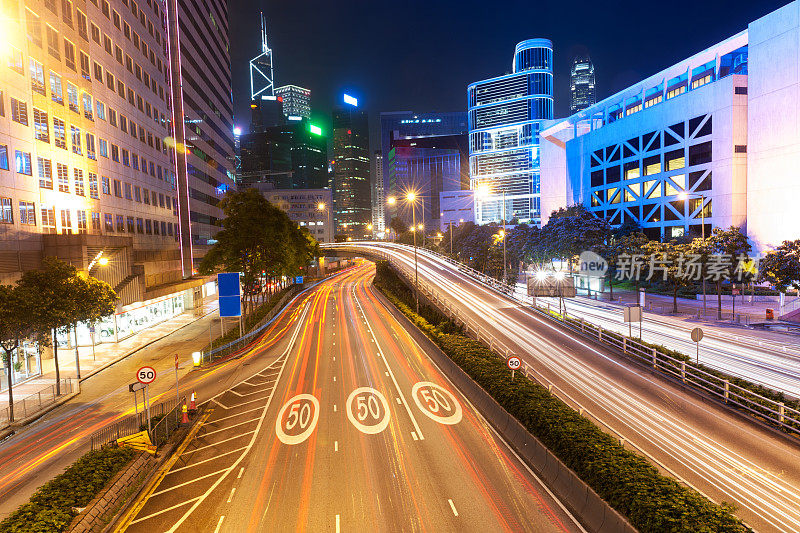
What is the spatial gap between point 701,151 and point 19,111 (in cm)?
8186

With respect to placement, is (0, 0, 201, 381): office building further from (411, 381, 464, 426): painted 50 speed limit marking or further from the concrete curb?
the concrete curb

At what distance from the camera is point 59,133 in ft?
107

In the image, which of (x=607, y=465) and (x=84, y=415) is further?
(x=84, y=415)

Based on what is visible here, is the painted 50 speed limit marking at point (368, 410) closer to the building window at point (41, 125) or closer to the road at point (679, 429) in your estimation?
the road at point (679, 429)

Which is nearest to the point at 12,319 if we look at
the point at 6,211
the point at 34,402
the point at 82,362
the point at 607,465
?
the point at 34,402

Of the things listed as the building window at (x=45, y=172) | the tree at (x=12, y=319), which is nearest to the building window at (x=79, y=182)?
the building window at (x=45, y=172)

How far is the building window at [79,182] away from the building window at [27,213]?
607 centimetres

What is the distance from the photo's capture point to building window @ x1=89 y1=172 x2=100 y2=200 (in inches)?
1455

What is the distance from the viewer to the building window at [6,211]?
2615 centimetres

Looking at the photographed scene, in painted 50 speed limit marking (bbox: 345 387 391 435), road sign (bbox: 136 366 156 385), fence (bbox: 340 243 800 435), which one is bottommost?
painted 50 speed limit marking (bbox: 345 387 391 435)

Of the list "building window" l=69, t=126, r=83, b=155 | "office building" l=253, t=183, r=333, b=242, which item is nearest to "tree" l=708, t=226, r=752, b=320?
"building window" l=69, t=126, r=83, b=155

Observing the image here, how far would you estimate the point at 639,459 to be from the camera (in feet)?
39.3

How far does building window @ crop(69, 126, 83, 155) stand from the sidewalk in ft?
56.1

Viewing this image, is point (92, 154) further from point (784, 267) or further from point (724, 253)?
point (784, 267)
